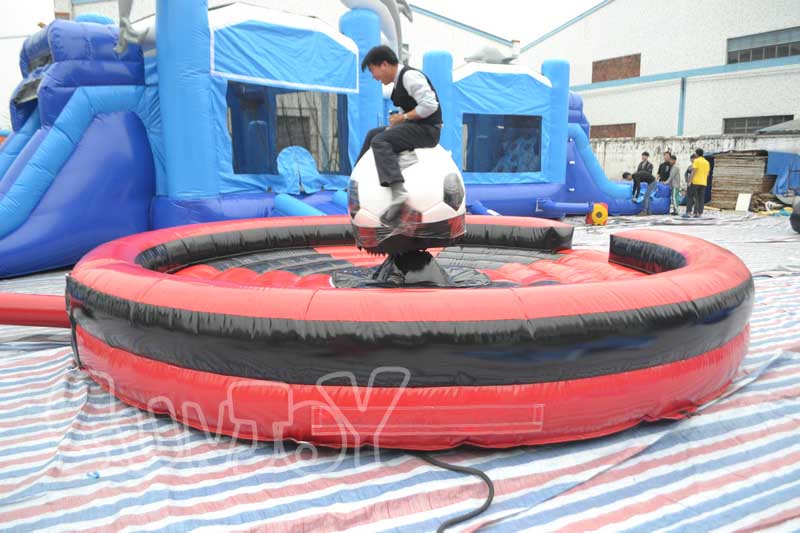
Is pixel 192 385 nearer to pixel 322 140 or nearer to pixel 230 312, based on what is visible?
pixel 230 312

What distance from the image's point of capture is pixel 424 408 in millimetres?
1751

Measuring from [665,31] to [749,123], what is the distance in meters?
3.77

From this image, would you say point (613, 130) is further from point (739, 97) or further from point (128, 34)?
point (128, 34)

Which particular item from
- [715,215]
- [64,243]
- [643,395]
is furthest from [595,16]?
[643,395]

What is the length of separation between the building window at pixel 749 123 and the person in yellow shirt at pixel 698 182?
713cm

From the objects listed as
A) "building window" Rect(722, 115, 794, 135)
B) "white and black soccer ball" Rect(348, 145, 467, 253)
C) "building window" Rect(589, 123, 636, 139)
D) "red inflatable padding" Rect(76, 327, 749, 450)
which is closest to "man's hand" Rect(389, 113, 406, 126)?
"white and black soccer ball" Rect(348, 145, 467, 253)

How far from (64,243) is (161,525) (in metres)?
4.11

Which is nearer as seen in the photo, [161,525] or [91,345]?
[161,525]

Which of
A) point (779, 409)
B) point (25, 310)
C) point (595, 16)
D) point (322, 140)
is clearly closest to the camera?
point (779, 409)

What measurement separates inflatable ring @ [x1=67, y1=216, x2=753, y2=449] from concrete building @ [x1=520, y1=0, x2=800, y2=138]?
15191mm

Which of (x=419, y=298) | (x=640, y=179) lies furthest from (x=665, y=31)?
(x=419, y=298)

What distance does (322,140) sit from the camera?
6605 millimetres

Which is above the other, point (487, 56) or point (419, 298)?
point (487, 56)

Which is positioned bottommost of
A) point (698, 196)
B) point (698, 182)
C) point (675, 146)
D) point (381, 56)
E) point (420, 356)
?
point (420, 356)
